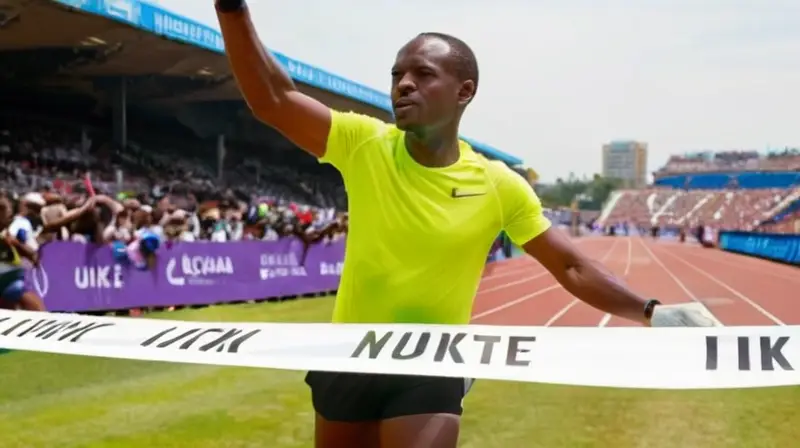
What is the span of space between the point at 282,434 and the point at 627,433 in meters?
2.47

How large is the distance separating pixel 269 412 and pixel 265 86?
5.11 metres

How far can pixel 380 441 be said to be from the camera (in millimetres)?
2510

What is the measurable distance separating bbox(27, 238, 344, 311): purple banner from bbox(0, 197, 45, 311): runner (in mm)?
1241

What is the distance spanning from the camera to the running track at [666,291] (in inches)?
625

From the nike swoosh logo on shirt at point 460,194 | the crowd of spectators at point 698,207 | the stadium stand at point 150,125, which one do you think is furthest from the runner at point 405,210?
the crowd of spectators at point 698,207

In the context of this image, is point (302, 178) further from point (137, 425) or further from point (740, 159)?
point (740, 159)

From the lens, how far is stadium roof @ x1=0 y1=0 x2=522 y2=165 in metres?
16.2

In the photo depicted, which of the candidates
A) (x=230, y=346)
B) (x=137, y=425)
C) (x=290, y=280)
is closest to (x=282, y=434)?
(x=137, y=425)

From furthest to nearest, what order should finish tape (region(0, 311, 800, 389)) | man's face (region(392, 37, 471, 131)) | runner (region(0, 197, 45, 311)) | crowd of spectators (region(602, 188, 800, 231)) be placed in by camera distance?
1. crowd of spectators (region(602, 188, 800, 231))
2. runner (region(0, 197, 45, 311))
3. man's face (region(392, 37, 471, 131))
4. finish tape (region(0, 311, 800, 389))

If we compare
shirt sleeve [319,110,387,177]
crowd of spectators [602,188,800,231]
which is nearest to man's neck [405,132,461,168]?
shirt sleeve [319,110,387,177]

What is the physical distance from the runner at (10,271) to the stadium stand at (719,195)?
28.8 meters

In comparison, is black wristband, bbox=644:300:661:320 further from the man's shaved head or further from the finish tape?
the man's shaved head

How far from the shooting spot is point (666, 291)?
21.9 meters

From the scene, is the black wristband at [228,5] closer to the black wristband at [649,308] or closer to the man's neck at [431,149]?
the man's neck at [431,149]
